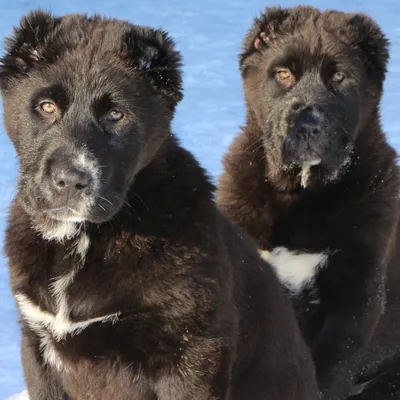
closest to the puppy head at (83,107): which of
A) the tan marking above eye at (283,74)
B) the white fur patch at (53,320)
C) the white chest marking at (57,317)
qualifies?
the white chest marking at (57,317)

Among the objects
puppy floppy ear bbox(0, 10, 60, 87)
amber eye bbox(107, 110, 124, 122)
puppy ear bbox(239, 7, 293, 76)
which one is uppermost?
puppy ear bbox(239, 7, 293, 76)

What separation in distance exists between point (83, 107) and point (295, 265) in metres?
1.67

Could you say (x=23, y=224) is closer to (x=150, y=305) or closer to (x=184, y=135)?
(x=150, y=305)

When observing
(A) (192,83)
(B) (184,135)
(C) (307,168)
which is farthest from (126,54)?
(A) (192,83)

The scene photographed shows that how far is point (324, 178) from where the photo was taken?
14.8 feet

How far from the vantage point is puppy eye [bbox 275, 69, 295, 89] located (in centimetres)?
451

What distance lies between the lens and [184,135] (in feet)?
27.3

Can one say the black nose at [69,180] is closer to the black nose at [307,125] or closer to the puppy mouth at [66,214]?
the puppy mouth at [66,214]

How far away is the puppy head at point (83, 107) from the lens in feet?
10.0

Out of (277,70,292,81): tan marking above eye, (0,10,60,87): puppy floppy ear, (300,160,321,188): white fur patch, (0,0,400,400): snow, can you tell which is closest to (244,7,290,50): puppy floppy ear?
(277,70,292,81): tan marking above eye

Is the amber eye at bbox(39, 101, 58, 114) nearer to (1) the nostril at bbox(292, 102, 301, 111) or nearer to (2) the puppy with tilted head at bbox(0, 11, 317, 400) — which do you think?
(2) the puppy with tilted head at bbox(0, 11, 317, 400)

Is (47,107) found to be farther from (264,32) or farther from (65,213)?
(264,32)

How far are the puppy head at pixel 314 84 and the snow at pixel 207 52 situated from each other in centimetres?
230

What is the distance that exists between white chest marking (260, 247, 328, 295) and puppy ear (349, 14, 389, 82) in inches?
35.6
